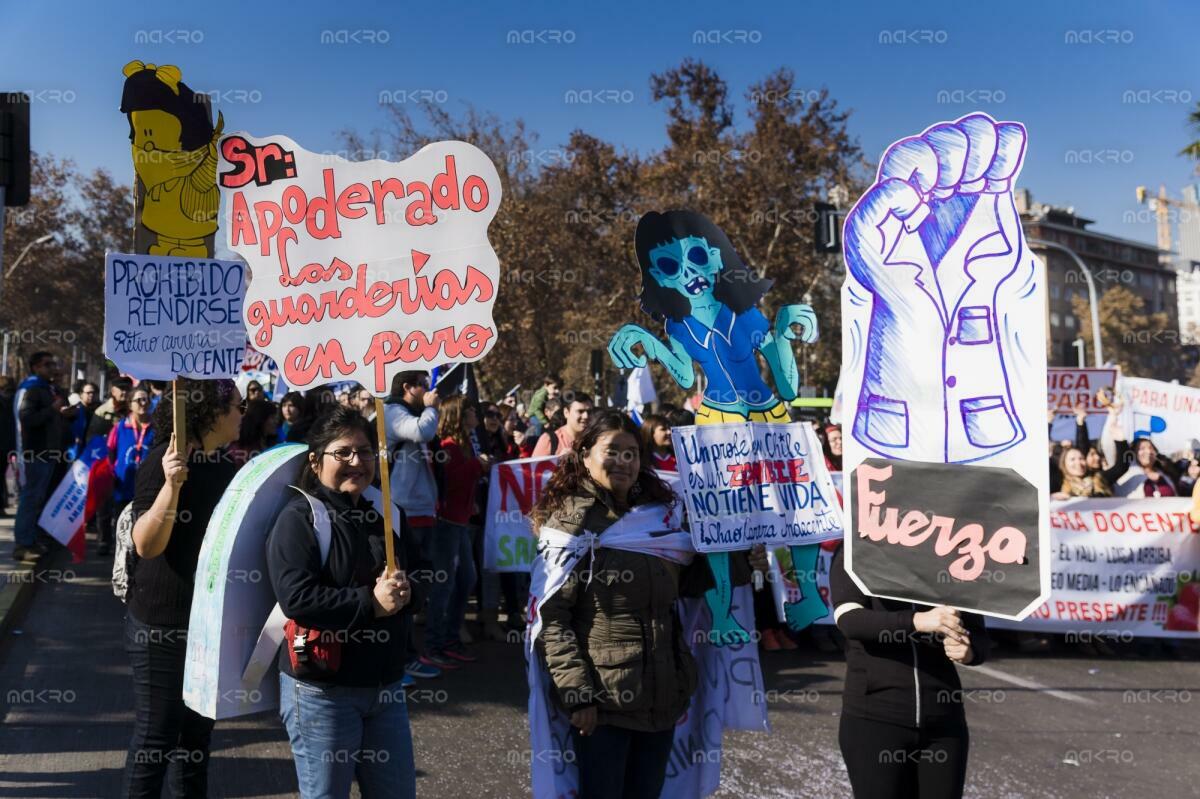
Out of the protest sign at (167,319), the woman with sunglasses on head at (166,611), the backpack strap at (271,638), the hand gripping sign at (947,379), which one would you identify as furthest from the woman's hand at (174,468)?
the hand gripping sign at (947,379)

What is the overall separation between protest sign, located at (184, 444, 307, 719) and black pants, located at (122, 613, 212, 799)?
0.27 meters

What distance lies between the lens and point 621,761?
12.1 feet

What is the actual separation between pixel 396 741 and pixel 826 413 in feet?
95.4

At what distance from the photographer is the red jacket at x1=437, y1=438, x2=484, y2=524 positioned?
7.70 meters

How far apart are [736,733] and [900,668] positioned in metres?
3.07

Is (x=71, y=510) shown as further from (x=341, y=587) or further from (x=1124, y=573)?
(x=1124, y=573)

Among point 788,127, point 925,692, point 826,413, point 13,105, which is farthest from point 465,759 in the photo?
point 826,413

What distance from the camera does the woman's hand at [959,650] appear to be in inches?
127

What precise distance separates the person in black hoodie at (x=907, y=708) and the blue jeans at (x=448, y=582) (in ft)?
14.7

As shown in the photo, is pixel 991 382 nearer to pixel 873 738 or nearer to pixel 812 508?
pixel 873 738

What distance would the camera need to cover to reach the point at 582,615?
3801 mm

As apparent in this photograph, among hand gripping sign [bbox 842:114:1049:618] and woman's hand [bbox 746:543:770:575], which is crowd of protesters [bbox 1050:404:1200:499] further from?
hand gripping sign [bbox 842:114:1049:618]

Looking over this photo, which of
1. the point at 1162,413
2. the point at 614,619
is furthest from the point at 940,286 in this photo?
the point at 1162,413

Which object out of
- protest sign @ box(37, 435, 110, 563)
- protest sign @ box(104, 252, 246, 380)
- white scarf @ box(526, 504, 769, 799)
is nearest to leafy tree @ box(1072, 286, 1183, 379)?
protest sign @ box(37, 435, 110, 563)
